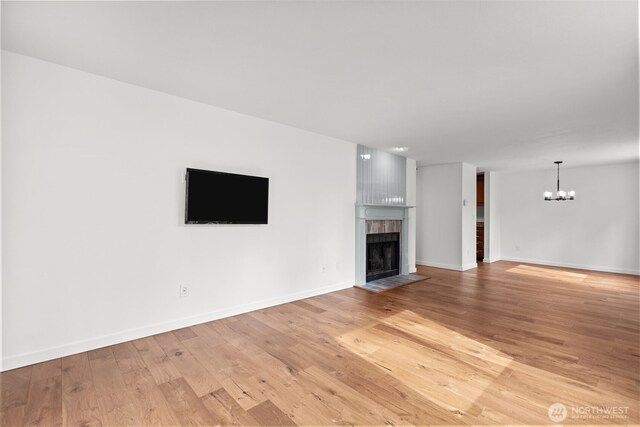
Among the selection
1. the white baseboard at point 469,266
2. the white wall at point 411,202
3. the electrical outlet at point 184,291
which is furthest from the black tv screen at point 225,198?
the white baseboard at point 469,266

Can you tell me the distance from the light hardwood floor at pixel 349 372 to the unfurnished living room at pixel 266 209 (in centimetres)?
2

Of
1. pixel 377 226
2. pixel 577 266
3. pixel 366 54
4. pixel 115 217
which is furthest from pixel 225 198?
pixel 577 266

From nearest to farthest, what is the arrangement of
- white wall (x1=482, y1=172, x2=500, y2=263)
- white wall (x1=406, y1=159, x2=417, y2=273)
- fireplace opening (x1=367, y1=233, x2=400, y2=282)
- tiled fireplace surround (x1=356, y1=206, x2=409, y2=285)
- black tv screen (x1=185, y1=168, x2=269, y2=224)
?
black tv screen (x1=185, y1=168, x2=269, y2=224)
tiled fireplace surround (x1=356, y1=206, x2=409, y2=285)
fireplace opening (x1=367, y1=233, x2=400, y2=282)
white wall (x1=406, y1=159, x2=417, y2=273)
white wall (x1=482, y1=172, x2=500, y2=263)

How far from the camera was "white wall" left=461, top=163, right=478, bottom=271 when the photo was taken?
6636 mm

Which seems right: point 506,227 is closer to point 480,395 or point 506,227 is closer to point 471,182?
point 471,182

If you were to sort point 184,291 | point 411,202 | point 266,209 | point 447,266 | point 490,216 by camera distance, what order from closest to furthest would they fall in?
point 184,291 < point 266,209 < point 411,202 < point 447,266 < point 490,216

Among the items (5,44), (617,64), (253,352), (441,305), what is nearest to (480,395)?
(253,352)

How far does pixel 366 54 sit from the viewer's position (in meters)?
2.21

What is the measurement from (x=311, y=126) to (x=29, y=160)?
2844 millimetres

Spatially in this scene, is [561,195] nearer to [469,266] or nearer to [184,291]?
[469,266]

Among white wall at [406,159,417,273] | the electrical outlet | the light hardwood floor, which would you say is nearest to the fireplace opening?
white wall at [406,159,417,273]

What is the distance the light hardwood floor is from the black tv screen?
115 centimetres

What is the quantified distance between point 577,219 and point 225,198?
8.01 metres

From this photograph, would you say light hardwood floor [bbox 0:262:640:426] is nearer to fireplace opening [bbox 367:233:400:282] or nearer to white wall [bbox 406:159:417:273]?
fireplace opening [bbox 367:233:400:282]
